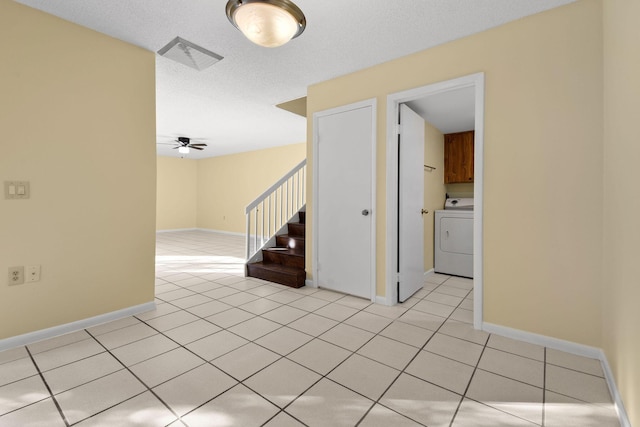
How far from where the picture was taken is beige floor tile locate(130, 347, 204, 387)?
1.69 metres

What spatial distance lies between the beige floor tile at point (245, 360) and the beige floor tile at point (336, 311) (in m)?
0.78

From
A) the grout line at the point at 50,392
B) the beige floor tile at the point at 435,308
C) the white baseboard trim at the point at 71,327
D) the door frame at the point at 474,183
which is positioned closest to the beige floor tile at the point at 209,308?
the white baseboard trim at the point at 71,327

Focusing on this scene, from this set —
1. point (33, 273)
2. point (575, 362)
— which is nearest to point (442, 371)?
point (575, 362)

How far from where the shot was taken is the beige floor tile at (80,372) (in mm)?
1630

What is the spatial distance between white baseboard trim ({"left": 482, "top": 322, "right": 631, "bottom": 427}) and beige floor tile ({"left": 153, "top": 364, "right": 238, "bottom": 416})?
1.99m

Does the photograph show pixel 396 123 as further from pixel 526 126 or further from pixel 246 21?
pixel 246 21

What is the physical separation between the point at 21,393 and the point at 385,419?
1.92 meters

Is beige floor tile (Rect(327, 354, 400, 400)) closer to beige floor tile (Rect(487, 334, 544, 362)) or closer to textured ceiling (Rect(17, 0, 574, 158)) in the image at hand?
beige floor tile (Rect(487, 334, 544, 362))

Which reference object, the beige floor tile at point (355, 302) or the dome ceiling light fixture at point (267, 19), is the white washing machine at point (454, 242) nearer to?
the beige floor tile at point (355, 302)

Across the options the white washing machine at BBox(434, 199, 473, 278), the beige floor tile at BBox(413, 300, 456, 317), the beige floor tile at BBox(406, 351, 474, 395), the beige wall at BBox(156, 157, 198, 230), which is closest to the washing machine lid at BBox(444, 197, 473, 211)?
the white washing machine at BBox(434, 199, 473, 278)

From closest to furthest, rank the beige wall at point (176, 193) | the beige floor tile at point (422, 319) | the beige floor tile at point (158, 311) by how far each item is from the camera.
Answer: the beige floor tile at point (422, 319) → the beige floor tile at point (158, 311) → the beige wall at point (176, 193)

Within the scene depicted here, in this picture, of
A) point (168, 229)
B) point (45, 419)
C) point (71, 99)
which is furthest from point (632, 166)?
point (168, 229)

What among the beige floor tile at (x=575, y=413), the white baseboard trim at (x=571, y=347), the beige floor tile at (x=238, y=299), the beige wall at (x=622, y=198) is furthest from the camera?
the beige floor tile at (x=238, y=299)

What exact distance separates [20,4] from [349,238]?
3.24 m
